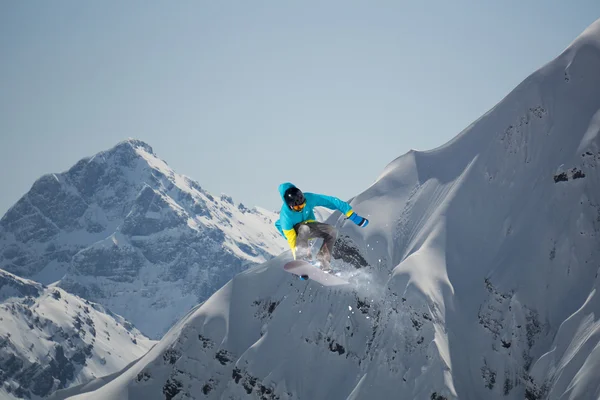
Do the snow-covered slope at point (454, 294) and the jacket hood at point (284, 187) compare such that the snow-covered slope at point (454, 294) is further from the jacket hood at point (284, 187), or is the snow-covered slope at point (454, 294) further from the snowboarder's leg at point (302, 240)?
the jacket hood at point (284, 187)

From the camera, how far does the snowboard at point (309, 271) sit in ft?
116

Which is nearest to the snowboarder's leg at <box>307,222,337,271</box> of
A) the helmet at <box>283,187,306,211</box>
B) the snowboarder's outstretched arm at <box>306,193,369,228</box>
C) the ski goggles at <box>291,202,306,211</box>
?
the snowboarder's outstretched arm at <box>306,193,369,228</box>

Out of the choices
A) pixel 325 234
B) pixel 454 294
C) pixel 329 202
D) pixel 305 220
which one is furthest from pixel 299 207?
pixel 454 294

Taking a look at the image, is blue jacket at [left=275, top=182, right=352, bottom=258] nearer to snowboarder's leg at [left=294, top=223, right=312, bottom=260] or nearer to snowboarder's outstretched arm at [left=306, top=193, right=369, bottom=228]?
snowboarder's outstretched arm at [left=306, top=193, right=369, bottom=228]

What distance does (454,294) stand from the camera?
11469 centimetres

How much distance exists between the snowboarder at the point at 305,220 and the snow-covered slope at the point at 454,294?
224 feet

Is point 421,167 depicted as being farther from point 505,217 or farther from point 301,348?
point 301,348

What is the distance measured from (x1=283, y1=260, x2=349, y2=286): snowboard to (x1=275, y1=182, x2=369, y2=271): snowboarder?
34cm

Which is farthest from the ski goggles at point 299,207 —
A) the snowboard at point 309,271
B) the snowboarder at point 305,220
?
the snowboard at point 309,271

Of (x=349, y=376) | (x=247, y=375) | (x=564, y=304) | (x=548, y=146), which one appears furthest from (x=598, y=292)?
(x=247, y=375)

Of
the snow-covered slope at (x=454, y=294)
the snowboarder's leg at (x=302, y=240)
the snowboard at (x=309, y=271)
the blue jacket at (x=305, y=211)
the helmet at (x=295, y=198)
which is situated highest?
the helmet at (x=295, y=198)

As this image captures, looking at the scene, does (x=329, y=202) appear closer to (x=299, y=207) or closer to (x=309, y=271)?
(x=299, y=207)

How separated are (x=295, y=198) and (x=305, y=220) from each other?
2.61 m

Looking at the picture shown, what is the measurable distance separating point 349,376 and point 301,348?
10.3 metres
